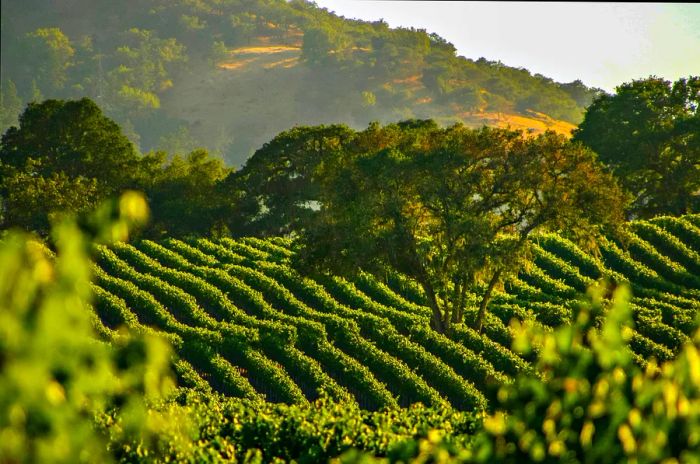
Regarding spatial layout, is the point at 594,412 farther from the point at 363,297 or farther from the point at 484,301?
the point at 363,297

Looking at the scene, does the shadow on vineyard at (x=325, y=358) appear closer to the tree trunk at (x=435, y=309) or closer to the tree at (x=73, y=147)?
the tree trunk at (x=435, y=309)

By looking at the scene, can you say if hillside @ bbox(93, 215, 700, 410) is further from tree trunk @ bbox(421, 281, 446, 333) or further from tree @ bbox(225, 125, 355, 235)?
tree @ bbox(225, 125, 355, 235)

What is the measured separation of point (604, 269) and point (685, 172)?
65.2 ft

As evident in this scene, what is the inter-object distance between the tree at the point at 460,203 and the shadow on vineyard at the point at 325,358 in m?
2.37

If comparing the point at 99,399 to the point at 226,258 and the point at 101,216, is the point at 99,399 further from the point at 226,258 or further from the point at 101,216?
the point at 226,258

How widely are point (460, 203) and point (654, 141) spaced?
33124 mm

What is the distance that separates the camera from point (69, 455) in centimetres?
994

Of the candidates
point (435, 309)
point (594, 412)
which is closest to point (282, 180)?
point (435, 309)

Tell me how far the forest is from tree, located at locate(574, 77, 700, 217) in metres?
0.18

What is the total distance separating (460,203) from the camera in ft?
140

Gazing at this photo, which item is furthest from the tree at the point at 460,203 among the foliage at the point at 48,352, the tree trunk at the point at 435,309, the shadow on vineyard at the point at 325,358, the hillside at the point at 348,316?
the foliage at the point at 48,352

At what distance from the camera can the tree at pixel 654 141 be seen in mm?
69812

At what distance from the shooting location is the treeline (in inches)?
2761

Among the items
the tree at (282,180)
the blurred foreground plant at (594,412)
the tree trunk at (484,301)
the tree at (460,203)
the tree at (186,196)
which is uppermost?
the blurred foreground plant at (594,412)
